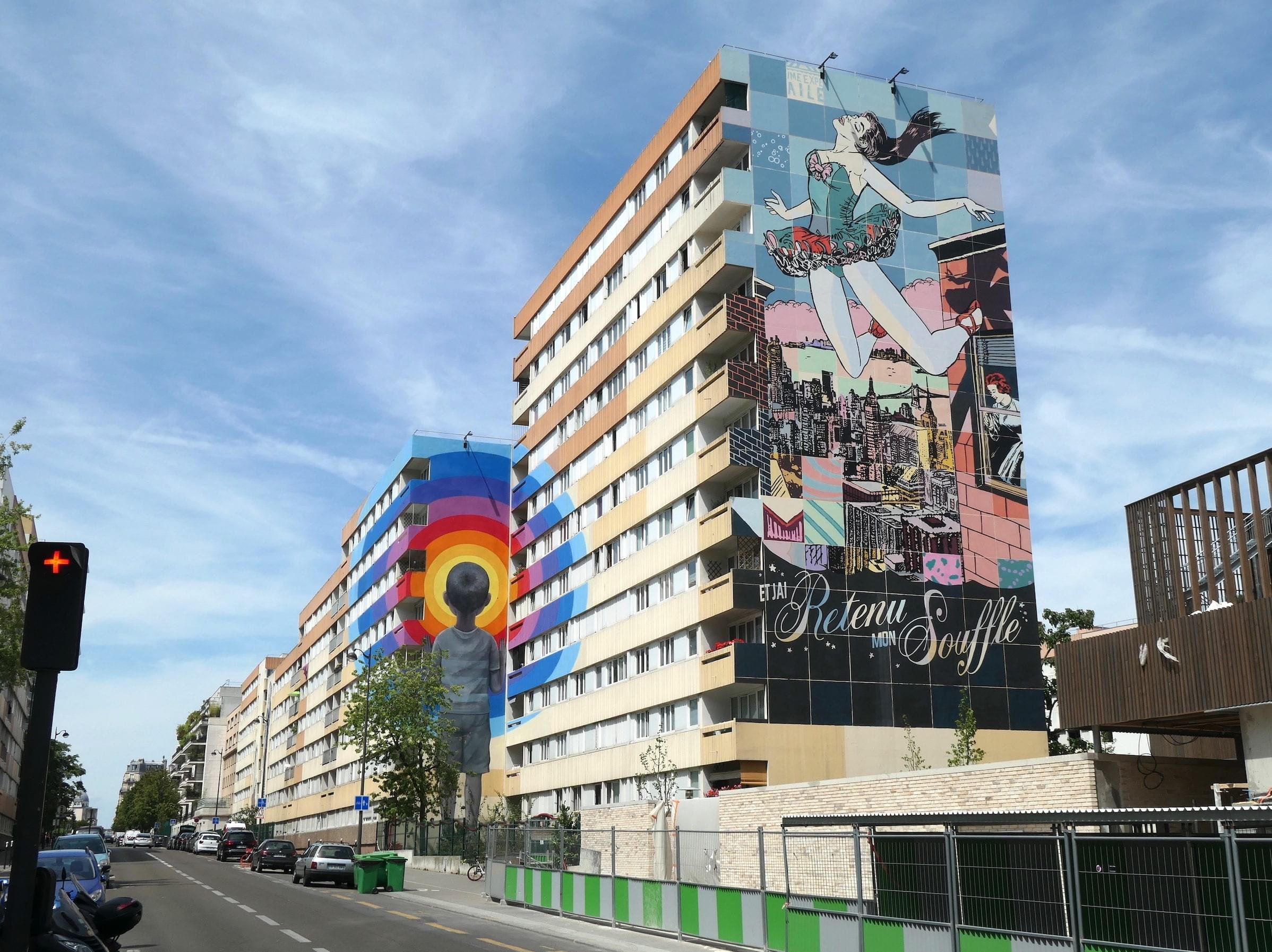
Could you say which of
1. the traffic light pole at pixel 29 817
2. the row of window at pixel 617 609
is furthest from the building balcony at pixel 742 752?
the traffic light pole at pixel 29 817

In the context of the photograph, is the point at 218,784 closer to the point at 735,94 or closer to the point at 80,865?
the point at 735,94

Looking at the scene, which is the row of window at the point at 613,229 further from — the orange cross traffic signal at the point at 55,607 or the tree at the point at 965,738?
the orange cross traffic signal at the point at 55,607

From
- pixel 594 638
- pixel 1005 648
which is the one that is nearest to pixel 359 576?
pixel 594 638

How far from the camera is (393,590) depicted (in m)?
80.6

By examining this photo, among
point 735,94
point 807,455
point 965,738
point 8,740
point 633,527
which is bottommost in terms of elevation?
point 965,738

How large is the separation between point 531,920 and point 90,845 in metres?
21.4

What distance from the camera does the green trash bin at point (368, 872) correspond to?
37938 mm

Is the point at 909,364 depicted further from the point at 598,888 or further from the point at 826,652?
the point at 598,888

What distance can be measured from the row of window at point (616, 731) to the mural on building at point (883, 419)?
5.07m

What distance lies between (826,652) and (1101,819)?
3021 centimetres

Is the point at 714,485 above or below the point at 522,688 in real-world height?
above

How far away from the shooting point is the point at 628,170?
57.2m

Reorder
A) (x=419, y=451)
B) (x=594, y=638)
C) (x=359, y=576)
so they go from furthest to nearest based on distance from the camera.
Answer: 1. (x=359, y=576)
2. (x=419, y=451)
3. (x=594, y=638)

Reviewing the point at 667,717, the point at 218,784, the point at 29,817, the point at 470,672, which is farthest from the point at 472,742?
the point at 218,784
